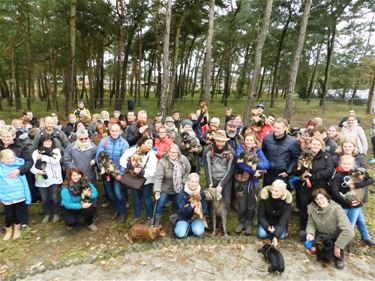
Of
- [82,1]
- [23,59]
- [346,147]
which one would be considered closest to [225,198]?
[346,147]

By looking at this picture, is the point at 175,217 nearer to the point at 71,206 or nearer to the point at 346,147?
the point at 71,206

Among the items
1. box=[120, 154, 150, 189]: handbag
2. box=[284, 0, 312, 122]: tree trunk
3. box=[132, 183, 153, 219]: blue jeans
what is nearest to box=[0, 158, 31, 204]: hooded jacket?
box=[120, 154, 150, 189]: handbag

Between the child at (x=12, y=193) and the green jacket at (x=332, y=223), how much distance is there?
4.86 meters

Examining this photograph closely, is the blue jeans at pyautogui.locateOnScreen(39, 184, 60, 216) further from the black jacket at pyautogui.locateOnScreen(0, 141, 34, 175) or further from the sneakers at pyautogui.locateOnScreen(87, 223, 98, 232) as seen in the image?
the sneakers at pyautogui.locateOnScreen(87, 223, 98, 232)

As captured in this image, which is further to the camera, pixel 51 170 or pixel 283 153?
pixel 51 170

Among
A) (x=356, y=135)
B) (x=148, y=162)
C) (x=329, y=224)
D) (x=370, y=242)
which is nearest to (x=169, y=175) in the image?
(x=148, y=162)

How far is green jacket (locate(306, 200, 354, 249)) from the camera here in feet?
13.7

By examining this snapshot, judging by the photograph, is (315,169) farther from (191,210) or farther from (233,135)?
(191,210)

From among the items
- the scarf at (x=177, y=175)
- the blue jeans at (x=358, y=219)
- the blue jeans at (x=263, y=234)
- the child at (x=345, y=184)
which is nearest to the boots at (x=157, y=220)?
the scarf at (x=177, y=175)

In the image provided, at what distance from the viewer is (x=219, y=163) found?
5062 mm

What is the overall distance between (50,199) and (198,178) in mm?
3003

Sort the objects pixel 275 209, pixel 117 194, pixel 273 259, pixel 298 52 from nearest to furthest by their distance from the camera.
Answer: pixel 273 259 < pixel 275 209 < pixel 117 194 < pixel 298 52

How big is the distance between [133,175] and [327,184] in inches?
130

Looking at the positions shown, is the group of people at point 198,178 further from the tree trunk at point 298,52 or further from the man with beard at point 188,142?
the tree trunk at point 298,52
